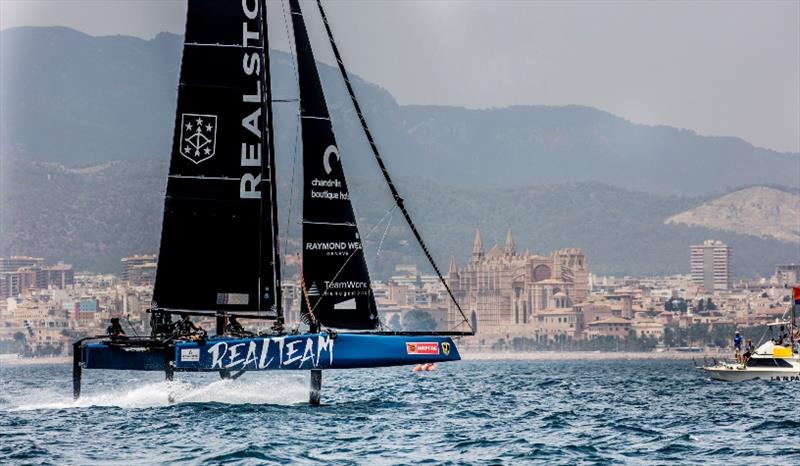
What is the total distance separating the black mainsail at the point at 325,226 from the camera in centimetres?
3706

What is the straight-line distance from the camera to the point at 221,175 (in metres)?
36.9

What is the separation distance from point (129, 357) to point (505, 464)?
12351mm

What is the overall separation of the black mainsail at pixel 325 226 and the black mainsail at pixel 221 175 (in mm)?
923

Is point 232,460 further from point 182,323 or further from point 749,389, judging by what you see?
point 749,389

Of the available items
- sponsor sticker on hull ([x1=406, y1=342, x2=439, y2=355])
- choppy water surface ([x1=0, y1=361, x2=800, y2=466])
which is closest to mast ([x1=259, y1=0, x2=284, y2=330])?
choppy water surface ([x1=0, y1=361, x2=800, y2=466])

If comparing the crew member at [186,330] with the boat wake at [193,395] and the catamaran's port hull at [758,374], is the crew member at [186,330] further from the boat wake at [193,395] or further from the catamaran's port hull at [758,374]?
the catamaran's port hull at [758,374]

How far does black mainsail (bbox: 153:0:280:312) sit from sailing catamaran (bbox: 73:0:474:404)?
0.07 ft

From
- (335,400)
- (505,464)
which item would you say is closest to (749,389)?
Result: (335,400)

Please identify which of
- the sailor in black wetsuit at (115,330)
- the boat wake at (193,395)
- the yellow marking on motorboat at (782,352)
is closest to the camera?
the sailor in black wetsuit at (115,330)

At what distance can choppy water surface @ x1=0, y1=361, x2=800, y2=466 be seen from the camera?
92.6 ft

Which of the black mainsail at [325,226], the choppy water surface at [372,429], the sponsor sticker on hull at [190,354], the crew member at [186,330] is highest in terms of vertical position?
the black mainsail at [325,226]

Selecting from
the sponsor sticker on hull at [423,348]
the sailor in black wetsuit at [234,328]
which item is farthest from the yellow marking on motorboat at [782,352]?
the sailor in black wetsuit at [234,328]

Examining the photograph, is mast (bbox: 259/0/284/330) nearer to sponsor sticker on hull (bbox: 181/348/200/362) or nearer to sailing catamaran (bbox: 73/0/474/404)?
sailing catamaran (bbox: 73/0/474/404)

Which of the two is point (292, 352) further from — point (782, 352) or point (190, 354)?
point (782, 352)
